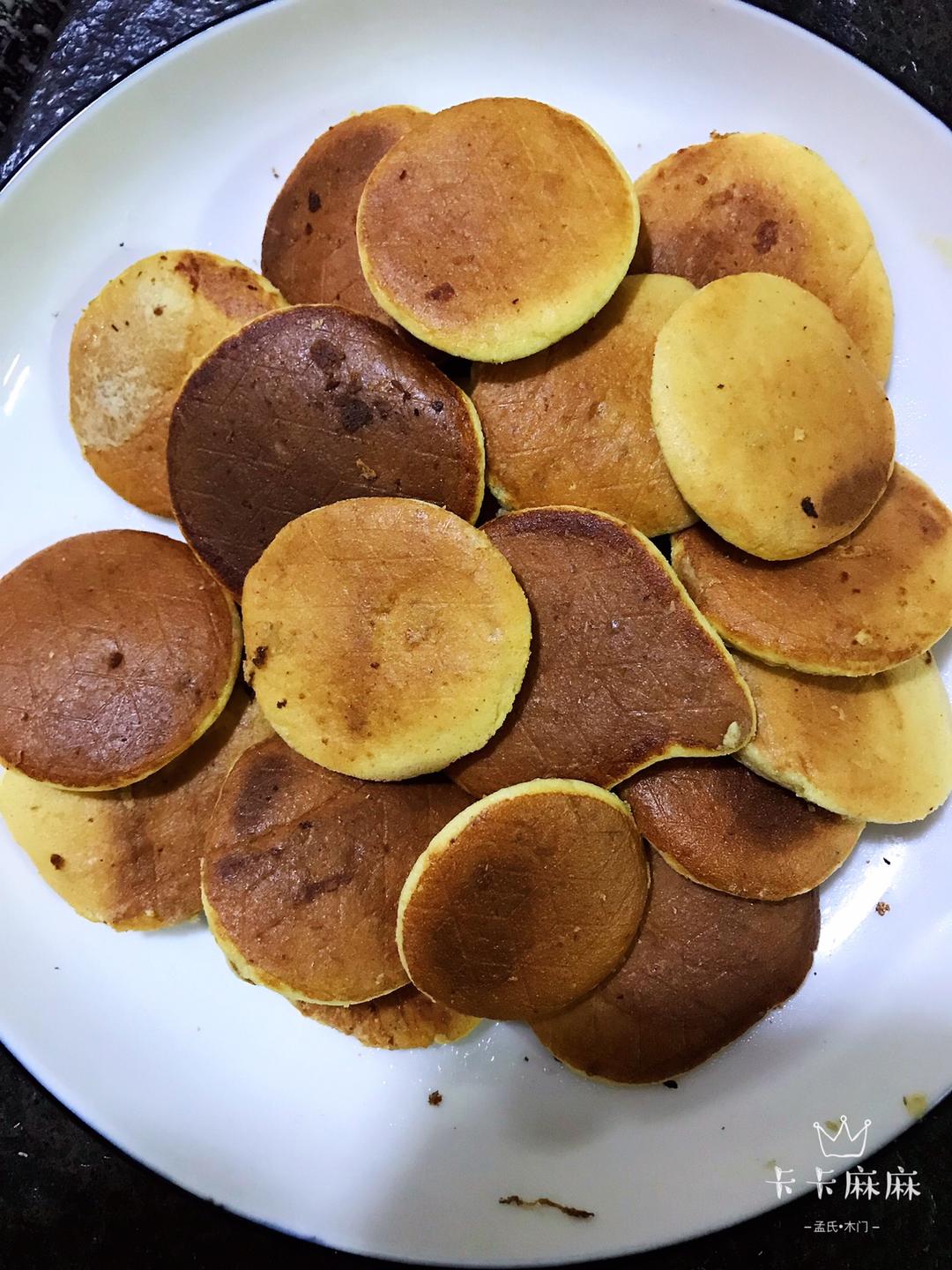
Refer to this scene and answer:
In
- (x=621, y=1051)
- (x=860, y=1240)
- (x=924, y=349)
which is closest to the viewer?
(x=621, y=1051)

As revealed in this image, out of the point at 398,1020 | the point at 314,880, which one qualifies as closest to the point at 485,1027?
the point at 398,1020

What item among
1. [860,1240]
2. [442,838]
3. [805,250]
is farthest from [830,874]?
[805,250]

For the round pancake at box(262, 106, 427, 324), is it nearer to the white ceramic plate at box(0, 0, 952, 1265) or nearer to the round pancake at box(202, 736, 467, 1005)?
the white ceramic plate at box(0, 0, 952, 1265)

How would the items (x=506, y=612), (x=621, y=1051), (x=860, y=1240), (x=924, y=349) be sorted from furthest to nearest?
(x=860, y=1240)
(x=924, y=349)
(x=621, y=1051)
(x=506, y=612)

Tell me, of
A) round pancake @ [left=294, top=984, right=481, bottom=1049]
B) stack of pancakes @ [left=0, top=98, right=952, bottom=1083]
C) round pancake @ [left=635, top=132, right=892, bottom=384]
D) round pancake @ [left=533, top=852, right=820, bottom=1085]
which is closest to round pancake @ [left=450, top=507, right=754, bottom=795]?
stack of pancakes @ [left=0, top=98, right=952, bottom=1083]

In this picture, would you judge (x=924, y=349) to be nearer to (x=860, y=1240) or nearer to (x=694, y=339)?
(x=694, y=339)

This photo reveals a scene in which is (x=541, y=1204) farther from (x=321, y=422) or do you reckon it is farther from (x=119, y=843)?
(x=321, y=422)
